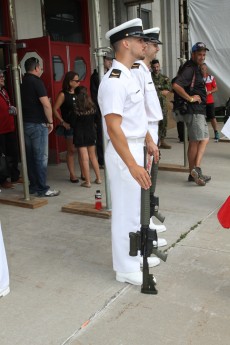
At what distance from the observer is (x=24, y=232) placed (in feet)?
14.4

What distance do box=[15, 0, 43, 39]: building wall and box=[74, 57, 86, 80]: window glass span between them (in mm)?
870

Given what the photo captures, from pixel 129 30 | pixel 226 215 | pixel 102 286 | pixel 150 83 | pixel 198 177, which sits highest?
pixel 129 30

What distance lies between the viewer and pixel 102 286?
3158 millimetres

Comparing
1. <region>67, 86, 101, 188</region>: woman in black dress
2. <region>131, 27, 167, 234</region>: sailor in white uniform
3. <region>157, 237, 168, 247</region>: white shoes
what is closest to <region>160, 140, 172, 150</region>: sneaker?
<region>67, 86, 101, 188</region>: woman in black dress

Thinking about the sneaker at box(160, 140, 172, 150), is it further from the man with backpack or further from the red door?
the man with backpack

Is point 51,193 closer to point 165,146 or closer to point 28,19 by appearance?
point 28,19

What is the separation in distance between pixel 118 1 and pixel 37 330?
8.33m

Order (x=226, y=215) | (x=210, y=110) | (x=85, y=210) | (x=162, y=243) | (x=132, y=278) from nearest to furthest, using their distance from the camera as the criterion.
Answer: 1. (x=226, y=215)
2. (x=132, y=278)
3. (x=162, y=243)
4. (x=85, y=210)
5. (x=210, y=110)

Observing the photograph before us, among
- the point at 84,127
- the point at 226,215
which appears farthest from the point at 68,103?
the point at 226,215

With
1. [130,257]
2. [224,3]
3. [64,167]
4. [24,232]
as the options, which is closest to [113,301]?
[130,257]

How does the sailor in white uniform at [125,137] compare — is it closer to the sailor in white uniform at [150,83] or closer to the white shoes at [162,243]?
the white shoes at [162,243]

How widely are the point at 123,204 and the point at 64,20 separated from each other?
6389 millimetres

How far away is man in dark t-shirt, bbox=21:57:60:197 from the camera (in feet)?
17.7

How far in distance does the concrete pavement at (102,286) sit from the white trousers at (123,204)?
197 mm
